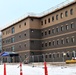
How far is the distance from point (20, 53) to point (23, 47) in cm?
387

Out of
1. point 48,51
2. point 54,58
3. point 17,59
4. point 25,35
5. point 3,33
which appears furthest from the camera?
point 3,33

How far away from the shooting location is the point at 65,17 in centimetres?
5703

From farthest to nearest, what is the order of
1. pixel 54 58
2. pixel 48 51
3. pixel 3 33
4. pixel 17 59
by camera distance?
pixel 3 33 < pixel 17 59 < pixel 48 51 < pixel 54 58

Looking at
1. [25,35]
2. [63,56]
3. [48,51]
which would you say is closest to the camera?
[63,56]

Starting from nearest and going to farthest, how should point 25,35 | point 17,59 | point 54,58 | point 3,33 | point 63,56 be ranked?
1. point 63,56
2. point 54,58
3. point 25,35
4. point 17,59
5. point 3,33

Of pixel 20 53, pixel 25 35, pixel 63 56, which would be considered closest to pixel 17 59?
pixel 20 53

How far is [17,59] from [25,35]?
10091 millimetres

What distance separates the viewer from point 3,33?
297ft

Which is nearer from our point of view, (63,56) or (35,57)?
(63,56)


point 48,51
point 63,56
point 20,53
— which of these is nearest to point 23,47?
point 20,53

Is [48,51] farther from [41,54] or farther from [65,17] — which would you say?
[65,17]

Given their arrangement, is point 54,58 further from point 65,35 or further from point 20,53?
point 20,53

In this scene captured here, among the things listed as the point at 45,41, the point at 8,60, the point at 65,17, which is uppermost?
the point at 65,17

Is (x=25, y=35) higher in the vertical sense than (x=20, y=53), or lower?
higher
